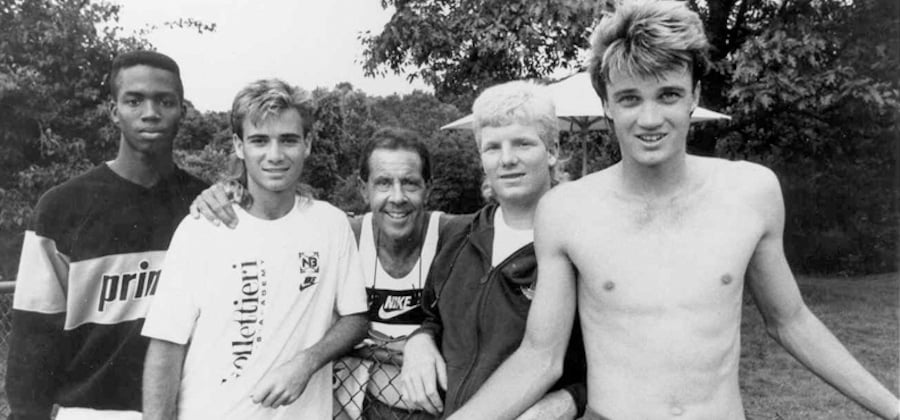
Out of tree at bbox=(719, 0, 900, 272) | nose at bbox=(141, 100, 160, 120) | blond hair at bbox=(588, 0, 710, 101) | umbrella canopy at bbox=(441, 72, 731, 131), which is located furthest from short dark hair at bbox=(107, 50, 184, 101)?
tree at bbox=(719, 0, 900, 272)

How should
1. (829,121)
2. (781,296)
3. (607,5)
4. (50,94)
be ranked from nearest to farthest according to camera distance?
1. (781,296)
2. (50,94)
3. (607,5)
4. (829,121)

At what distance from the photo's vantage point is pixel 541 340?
2094 millimetres

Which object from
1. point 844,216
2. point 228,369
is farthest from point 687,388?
point 844,216

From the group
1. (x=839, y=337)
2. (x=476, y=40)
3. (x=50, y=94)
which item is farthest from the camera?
(x=839, y=337)

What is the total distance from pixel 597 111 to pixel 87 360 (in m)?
6.73

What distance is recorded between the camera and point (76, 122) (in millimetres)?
6422

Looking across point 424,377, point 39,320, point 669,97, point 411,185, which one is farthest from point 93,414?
point 669,97

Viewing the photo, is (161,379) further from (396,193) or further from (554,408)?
(554,408)

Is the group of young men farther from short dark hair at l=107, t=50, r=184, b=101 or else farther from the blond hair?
short dark hair at l=107, t=50, r=184, b=101

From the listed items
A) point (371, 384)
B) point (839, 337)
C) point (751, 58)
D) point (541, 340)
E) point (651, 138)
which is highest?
point (751, 58)

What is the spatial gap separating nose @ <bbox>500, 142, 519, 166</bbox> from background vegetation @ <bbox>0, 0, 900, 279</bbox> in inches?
29.3

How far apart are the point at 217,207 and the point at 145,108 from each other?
657 mm

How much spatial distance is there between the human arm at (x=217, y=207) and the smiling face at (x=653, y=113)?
4.12 ft

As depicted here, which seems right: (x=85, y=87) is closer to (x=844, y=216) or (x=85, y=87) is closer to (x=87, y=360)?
(x=87, y=360)
